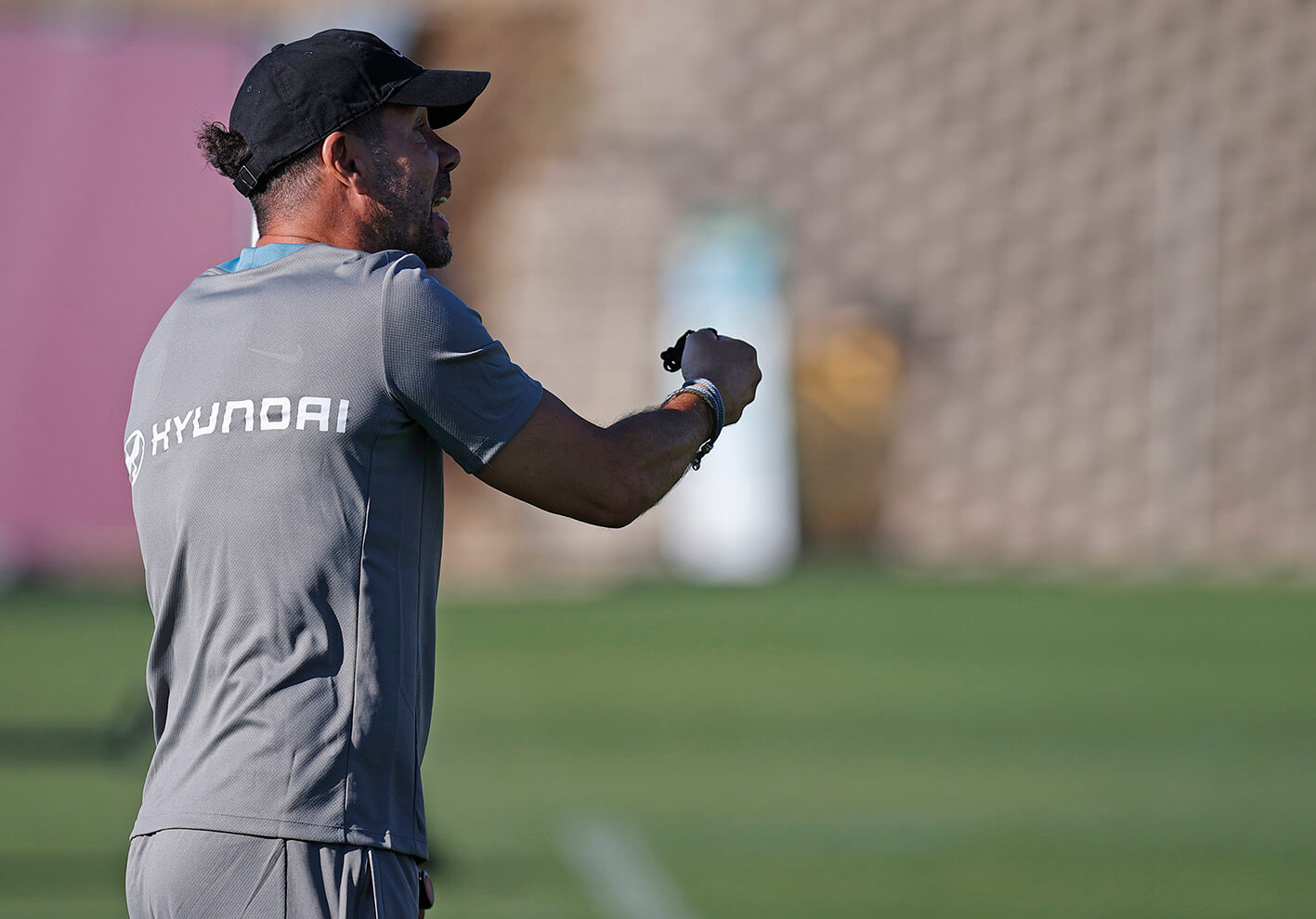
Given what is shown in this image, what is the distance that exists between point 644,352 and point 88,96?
839cm

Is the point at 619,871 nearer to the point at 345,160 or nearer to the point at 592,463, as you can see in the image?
the point at 592,463

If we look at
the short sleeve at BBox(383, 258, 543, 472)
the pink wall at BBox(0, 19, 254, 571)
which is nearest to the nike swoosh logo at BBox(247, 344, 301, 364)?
the short sleeve at BBox(383, 258, 543, 472)

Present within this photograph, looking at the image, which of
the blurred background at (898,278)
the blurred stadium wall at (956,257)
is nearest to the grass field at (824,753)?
the blurred background at (898,278)

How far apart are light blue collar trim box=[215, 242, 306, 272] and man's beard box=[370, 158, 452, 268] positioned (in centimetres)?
14

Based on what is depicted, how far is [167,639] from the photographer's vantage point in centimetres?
277

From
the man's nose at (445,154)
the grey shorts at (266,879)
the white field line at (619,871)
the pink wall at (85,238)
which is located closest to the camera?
the grey shorts at (266,879)

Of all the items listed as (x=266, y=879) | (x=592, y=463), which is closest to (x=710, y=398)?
(x=592, y=463)

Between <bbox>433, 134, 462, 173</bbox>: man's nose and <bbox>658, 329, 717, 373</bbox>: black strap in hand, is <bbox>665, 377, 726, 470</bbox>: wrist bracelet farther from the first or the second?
<bbox>433, 134, 462, 173</bbox>: man's nose

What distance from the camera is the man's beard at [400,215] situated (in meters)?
2.84

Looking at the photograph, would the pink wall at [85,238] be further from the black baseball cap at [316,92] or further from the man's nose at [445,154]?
the black baseball cap at [316,92]

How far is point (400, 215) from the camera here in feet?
9.37

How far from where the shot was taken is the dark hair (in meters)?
2.80

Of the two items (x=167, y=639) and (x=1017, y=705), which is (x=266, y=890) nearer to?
(x=167, y=639)

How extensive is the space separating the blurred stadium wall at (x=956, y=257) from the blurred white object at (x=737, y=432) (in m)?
0.26
